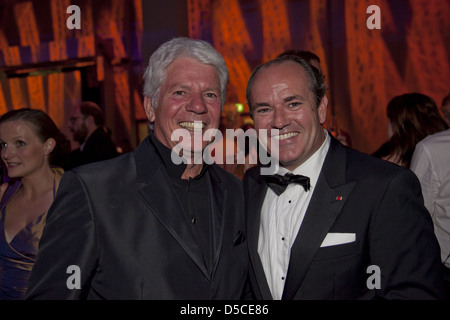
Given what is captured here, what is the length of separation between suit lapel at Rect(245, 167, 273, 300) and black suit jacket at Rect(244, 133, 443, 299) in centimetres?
1

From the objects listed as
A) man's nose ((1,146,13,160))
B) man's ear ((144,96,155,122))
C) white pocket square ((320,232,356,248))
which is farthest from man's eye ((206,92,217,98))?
man's nose ((1,146,13,160))

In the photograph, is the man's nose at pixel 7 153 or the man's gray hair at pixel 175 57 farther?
the man's nose at pixel 7 153

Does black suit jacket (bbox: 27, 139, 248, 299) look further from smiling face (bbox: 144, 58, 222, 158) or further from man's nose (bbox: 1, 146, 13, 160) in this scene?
man's nose (bbox: 1, 146, 13, 160)

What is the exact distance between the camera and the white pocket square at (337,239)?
5.55 ft

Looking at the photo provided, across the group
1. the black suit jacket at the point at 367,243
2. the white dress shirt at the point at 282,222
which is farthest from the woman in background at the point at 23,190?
the black suit jacket at the point at 367,243

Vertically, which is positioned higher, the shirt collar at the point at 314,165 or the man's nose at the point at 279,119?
the man's nose at the point at 279,119

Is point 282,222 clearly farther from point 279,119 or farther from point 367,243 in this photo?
point 279,119

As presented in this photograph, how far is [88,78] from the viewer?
10.4 meters

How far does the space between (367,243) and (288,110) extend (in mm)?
774

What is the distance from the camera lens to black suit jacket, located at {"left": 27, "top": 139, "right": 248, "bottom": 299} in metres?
1.59

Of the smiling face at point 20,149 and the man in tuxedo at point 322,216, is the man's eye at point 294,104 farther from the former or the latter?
the smiling face at point 20,149

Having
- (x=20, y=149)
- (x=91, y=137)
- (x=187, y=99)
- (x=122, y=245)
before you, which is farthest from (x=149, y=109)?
(x=91, y=137)

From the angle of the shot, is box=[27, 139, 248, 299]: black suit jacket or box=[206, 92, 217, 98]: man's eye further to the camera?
box=[206, 92, 217, 98]: man's eye

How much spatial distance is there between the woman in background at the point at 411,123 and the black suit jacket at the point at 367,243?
71.0 inches
